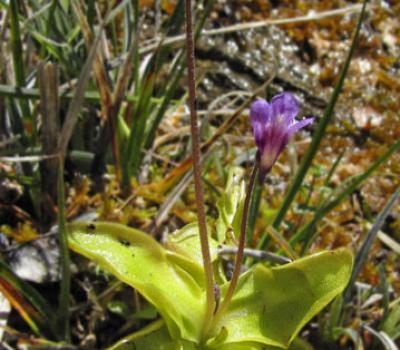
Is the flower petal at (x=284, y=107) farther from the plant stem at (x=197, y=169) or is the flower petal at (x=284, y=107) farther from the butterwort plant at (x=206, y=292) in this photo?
the butterwort plant at (x=206, y=292)

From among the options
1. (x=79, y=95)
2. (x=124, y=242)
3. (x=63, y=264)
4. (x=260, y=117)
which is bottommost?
(x=63, y=264)

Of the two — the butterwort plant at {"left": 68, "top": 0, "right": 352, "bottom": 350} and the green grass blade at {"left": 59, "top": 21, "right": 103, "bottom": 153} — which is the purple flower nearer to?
the butterwort plant at {"left": 68, "top": 0, "right": 352, "bottom": 350}

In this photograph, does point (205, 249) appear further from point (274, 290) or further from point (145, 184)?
point (145, 184)

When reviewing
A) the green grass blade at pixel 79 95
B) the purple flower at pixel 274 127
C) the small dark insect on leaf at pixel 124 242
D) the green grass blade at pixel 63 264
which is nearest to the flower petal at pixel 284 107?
the purple flower at pixel 274 127

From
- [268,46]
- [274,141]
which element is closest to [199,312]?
[274,141]

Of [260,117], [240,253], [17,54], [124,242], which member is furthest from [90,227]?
[17,54]

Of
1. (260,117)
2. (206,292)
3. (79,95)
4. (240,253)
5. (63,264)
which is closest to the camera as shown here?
(260,117)

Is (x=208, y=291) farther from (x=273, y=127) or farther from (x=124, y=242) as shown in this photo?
(x=273, y=127)

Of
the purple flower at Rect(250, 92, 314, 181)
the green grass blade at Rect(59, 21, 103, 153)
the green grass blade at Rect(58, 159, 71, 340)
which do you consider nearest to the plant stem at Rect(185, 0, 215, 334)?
the purple flower at Rect(250, 92, 314, 181)

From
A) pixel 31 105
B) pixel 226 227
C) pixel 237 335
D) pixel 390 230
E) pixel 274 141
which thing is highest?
pixel 274 141
